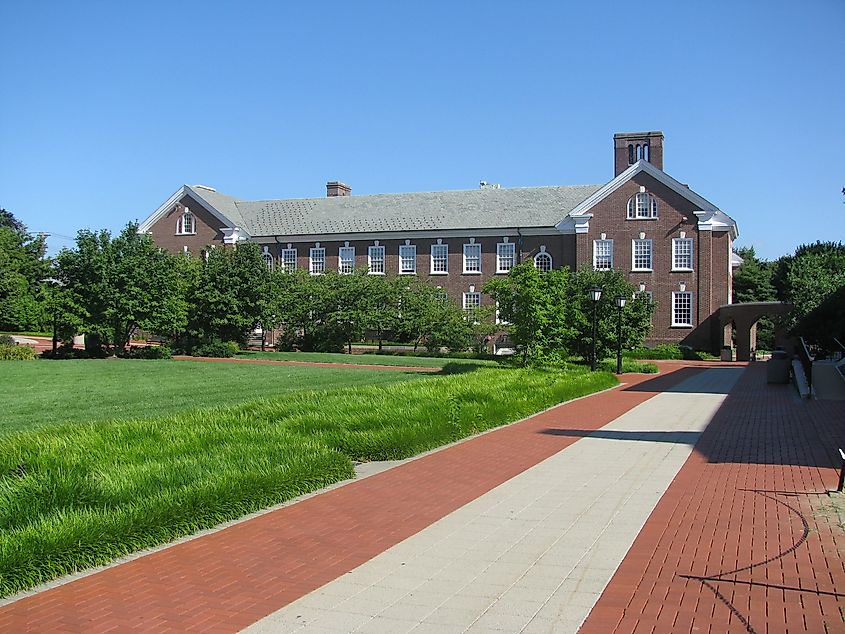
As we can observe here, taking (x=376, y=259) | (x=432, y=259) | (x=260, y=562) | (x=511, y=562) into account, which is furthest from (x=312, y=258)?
(x=511, y=562)

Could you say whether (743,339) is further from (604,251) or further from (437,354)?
(437,354)

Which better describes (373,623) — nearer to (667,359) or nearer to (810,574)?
(810,574)

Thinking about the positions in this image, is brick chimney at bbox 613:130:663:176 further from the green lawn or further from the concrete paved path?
the concrete paved path

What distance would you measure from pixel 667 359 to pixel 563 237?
1039 centimetres

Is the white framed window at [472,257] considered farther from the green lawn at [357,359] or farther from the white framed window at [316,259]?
the green lawn at [357,359]

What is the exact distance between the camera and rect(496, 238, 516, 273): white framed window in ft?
169

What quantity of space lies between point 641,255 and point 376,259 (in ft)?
55.5

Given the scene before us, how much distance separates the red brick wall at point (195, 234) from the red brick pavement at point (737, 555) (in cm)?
4874

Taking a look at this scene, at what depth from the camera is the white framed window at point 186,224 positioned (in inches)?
2235

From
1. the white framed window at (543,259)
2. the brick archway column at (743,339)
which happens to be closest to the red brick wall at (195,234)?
the white framed window at (543,259)

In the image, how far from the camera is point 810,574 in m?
5.93

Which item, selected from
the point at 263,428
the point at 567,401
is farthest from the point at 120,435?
the point at 567,401

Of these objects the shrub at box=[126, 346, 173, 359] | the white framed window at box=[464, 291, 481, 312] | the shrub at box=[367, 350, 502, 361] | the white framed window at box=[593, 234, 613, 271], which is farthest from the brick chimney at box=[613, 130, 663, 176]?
the shrub at box=[126, 346, 173, 359]

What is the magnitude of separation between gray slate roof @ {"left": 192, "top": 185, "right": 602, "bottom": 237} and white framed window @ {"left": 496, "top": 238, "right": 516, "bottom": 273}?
126cm
